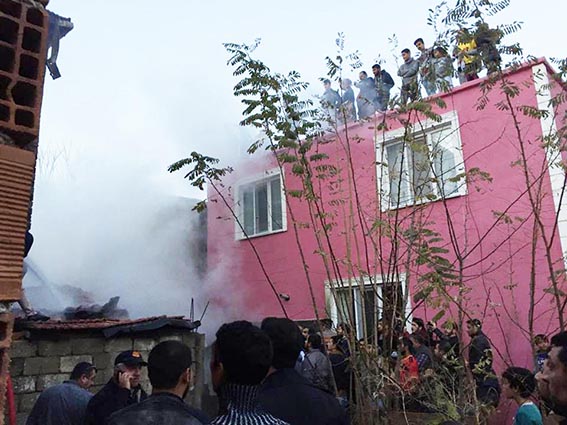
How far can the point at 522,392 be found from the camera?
421 cm

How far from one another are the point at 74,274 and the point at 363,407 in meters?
12.0

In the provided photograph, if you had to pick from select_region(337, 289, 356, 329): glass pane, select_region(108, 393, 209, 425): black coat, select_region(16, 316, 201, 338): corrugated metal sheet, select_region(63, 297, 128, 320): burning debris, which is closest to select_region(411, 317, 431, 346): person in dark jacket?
select_region(337, 289, 356, 329): glass pane

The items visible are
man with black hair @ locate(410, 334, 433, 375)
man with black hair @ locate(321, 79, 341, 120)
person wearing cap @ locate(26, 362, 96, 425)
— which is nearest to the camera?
person wearing cap @ locate(26, 362, 96, 425)

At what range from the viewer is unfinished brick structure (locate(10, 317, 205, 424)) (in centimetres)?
628

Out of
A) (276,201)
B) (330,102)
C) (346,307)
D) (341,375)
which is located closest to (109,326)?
(341,375)

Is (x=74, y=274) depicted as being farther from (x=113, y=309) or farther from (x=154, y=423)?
(x=154, y=423)

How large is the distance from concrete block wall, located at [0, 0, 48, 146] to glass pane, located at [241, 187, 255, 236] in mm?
9999

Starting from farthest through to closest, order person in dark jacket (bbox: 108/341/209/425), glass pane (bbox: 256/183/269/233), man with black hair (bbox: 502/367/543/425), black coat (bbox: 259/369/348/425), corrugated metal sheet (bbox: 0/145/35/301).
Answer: glass pane (bbox: 256/183/269/233), man with black hair (bbox: 502/367/543/425), black coat (bbox: 259/369/348/425), person in dark jacket (bbox: 108/341/209/425), corrugated metal sheet (bbox: 0/145/35/301)

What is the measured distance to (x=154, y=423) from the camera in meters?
2.09

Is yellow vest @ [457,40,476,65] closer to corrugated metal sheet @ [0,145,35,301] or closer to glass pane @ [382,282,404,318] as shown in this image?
glass pane @ [382,282,404,318]

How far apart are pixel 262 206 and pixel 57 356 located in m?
6.44

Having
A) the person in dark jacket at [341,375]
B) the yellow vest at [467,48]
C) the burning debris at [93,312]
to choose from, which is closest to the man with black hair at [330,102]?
the yellow vest at [467,48]

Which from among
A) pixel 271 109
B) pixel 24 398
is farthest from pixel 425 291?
pixel 24 398

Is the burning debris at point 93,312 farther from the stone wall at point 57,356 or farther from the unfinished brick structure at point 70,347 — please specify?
the stone wall at point 57,356
